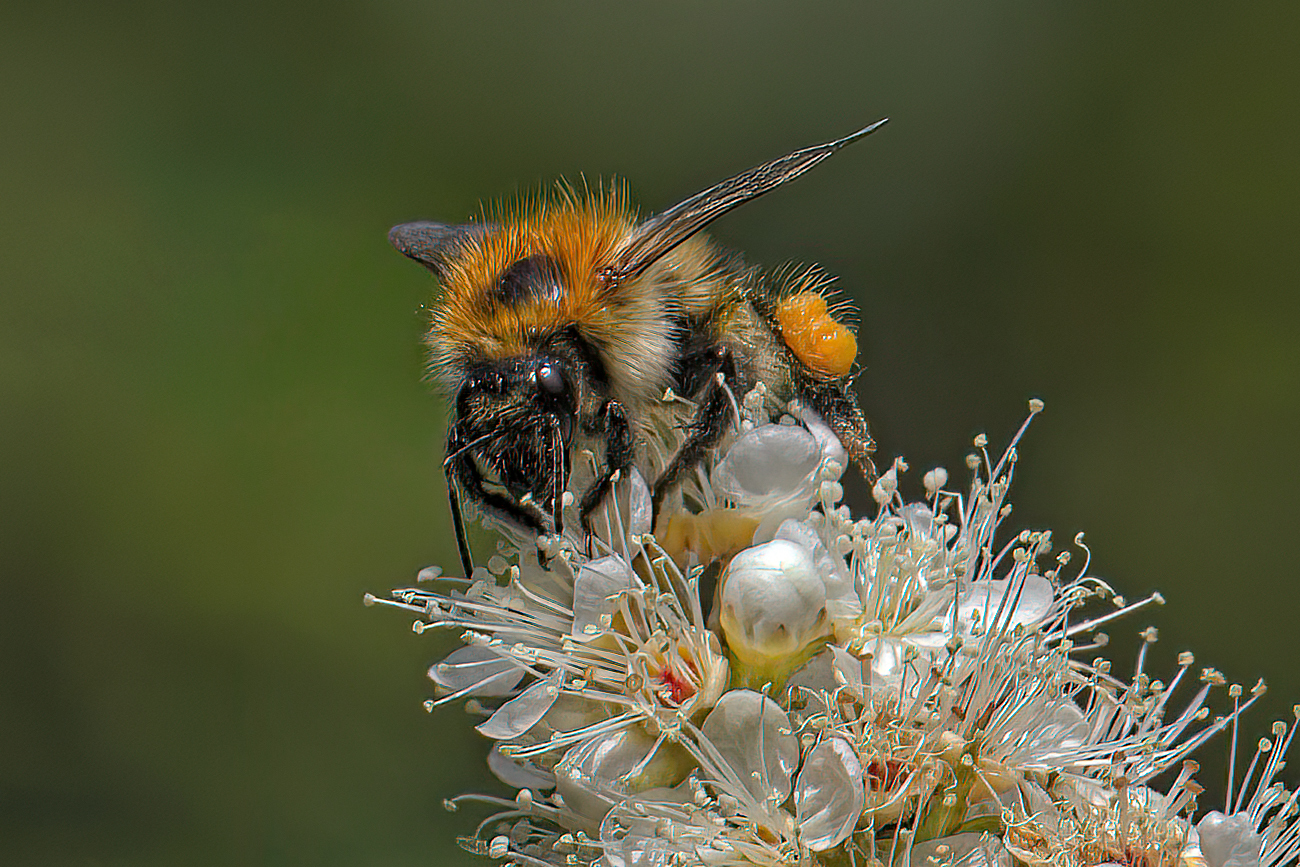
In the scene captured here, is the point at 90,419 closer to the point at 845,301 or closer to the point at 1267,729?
the point at 845,301

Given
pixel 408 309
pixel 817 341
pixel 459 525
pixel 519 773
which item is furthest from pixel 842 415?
pixel 408 309

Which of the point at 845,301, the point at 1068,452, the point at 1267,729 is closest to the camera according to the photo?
the point at 845,301

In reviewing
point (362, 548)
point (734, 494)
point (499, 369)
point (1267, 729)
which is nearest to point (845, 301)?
point (734, 494)

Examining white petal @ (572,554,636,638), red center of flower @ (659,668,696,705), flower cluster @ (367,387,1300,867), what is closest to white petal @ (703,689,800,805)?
flower cluster @ (367,387,1300,867)

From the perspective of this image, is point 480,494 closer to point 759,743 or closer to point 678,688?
point 678,688

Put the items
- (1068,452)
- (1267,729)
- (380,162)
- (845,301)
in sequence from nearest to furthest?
(845,301) → (1267,729) → (380,162) → (1068,452)

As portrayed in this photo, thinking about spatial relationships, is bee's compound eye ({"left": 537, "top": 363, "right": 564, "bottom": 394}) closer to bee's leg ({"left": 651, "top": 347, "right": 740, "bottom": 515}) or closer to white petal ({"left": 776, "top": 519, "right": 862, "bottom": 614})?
bee's leg ({"left": 651, "top": 347, "right": 740, "bottom": 515})

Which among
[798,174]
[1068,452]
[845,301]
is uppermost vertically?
[798,174]

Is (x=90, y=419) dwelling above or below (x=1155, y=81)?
below
